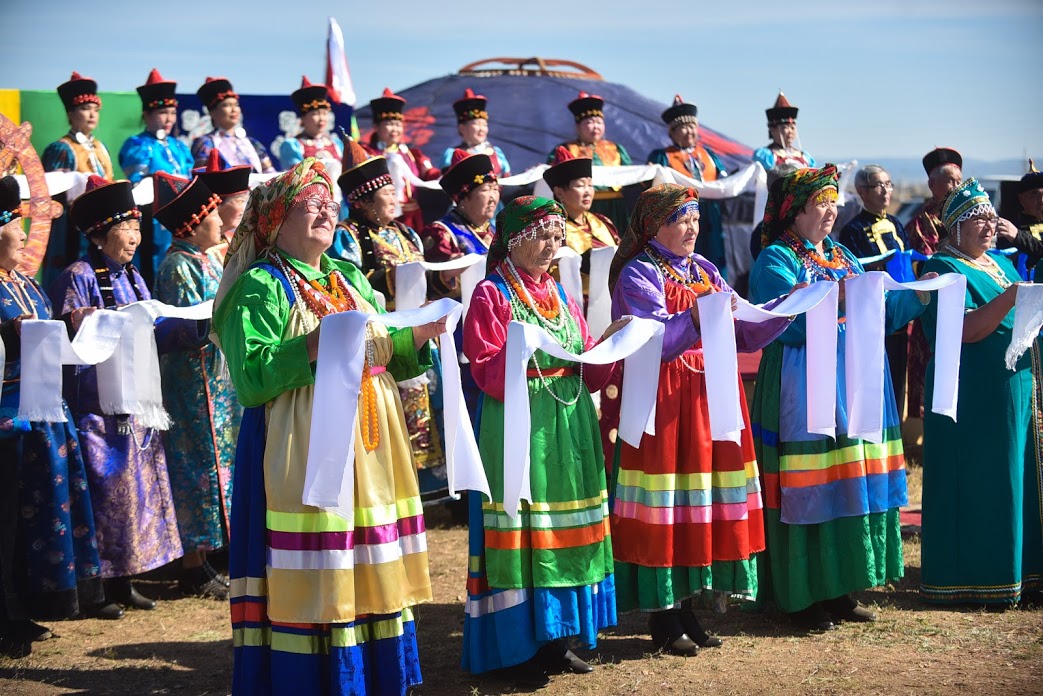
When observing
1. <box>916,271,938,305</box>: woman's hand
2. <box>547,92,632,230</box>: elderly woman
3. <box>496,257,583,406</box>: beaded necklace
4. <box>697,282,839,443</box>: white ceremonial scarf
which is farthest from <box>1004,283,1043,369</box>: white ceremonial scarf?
<box>547,92,632,230</box>: elderly woman

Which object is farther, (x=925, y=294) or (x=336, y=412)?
(x=925, y=294)

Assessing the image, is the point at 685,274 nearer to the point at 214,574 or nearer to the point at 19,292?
the point at 19,292

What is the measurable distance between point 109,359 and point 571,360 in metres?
2.09

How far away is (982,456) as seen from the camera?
18.3 feet

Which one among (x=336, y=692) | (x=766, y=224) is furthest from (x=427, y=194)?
(x=336, y=692)

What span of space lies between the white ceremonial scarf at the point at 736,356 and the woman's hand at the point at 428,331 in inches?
43.7

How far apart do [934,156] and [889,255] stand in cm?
137

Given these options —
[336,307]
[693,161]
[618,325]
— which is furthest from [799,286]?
[693,161]

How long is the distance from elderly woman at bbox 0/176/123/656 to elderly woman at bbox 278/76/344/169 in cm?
451

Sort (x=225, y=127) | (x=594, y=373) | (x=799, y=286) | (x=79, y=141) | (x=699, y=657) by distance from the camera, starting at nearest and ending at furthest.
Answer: (x=594, y=373), (x=699, y=657), (x=799, y=286), (x=79, y=141), (x=225, y=127)

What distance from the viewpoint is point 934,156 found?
29.8 ft

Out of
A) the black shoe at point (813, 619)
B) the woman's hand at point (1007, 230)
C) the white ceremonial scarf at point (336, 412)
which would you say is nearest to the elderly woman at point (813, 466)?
the black shoe at point (813, 619)

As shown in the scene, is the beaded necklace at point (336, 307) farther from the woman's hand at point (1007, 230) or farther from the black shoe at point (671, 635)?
the woman's hand at point (1007, 230)

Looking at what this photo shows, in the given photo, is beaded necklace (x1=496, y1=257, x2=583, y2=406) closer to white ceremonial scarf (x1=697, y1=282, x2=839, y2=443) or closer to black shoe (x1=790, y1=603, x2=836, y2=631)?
white ceremonial scarf (x1=697, y1=282, x2=839, y2=443)
